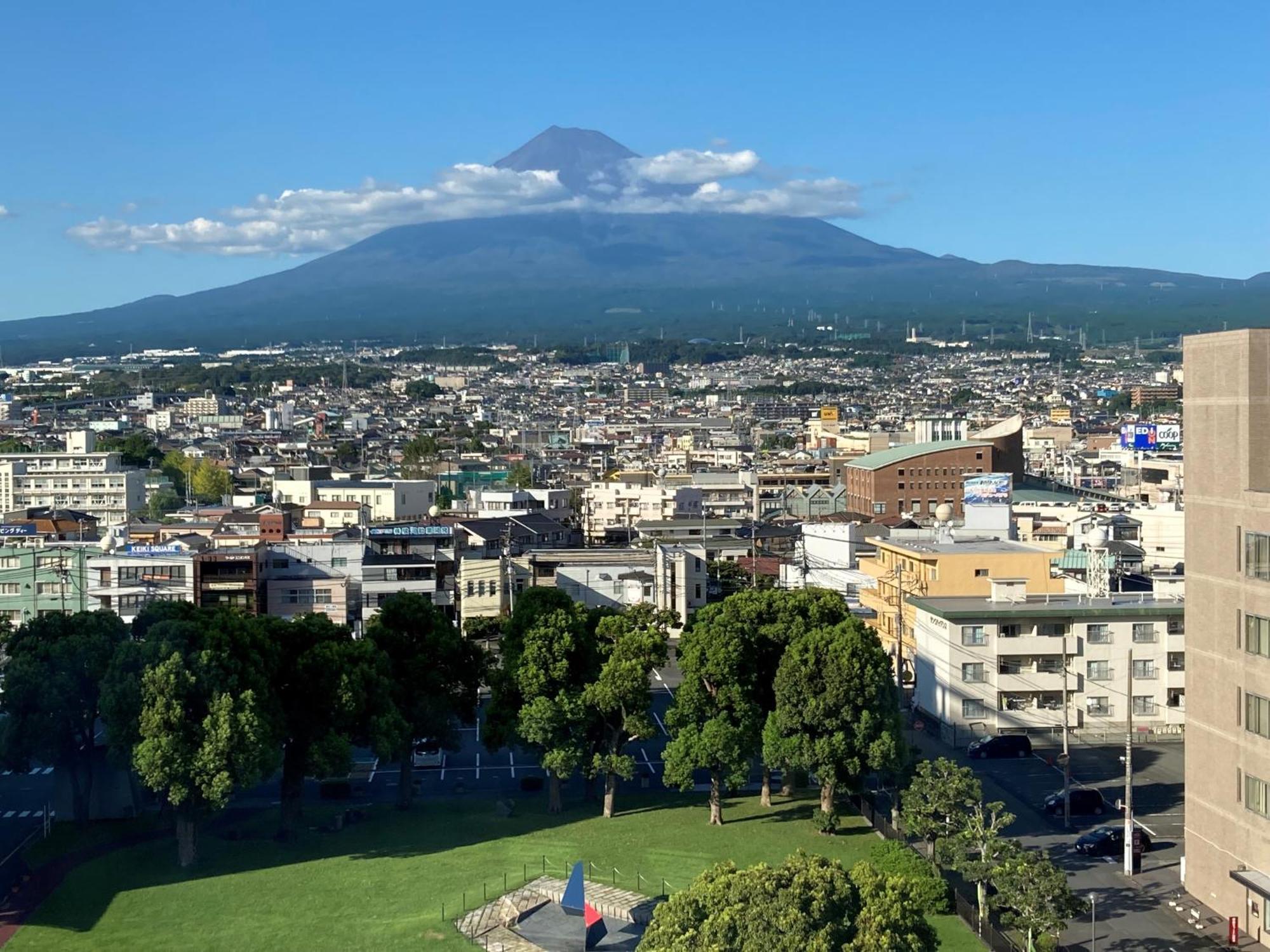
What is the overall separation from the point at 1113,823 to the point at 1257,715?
12.3 ft

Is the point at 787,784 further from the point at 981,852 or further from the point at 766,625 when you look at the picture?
the point at 981,852

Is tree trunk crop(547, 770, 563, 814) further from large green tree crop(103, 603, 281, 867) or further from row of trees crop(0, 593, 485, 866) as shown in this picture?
large green tree crop(103, 603, 281, 867)

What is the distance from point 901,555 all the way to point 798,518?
2164 cm

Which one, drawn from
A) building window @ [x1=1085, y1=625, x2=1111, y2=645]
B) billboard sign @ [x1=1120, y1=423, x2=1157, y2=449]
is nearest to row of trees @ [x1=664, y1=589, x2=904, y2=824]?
building window @ [x1=1085, y1=625, x2=1111, y2=645]

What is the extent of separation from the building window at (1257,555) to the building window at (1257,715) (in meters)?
0.94

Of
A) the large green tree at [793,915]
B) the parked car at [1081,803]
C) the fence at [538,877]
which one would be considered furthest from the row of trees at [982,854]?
the fence at [538,877]

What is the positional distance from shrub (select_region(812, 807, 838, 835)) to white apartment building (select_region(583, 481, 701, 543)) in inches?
1106

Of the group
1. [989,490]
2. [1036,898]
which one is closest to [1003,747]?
[1036,898]

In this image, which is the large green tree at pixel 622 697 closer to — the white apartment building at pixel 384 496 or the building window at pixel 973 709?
the building window at pixel 973 709

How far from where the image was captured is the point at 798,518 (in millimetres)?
45562

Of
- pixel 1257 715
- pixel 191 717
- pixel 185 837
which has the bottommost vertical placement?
pixel 185 837

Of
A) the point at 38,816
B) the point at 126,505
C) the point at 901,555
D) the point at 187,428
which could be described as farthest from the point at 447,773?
the point at 187,428

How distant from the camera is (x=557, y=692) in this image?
54.4 ft

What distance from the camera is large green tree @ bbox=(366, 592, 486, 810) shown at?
16.9 metres
